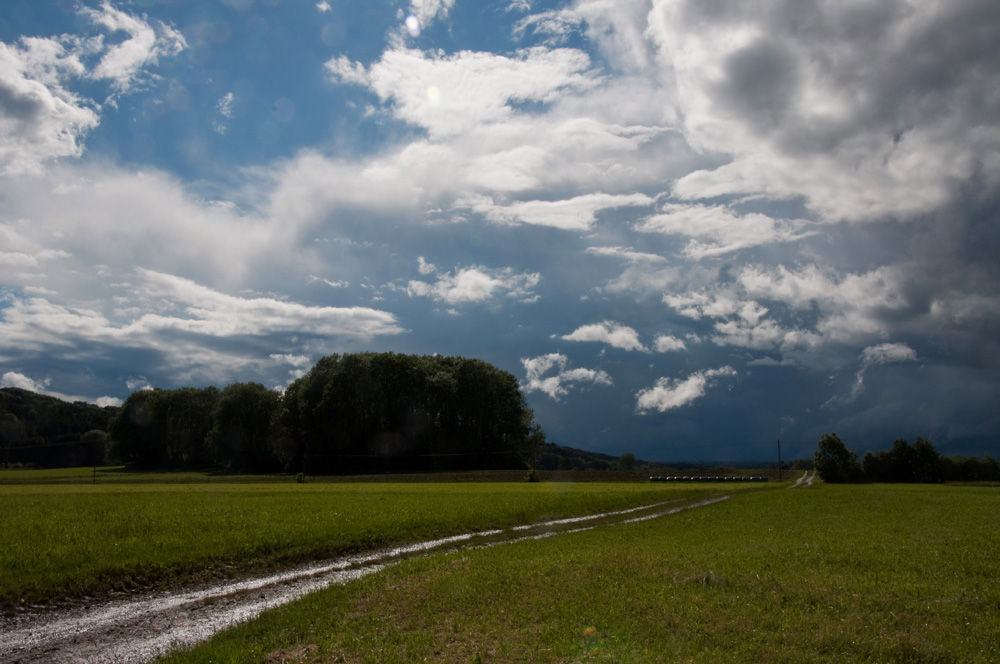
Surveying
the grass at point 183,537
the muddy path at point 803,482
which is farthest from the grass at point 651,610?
the muddy path at point 803,482

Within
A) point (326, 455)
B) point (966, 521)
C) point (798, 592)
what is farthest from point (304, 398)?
point (798, 592)

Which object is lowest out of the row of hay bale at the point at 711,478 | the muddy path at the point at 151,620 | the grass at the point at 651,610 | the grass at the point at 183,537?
the row of hay bale at the point at 711,478

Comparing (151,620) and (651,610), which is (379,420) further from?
(651,610)

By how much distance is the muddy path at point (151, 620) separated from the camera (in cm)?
1252

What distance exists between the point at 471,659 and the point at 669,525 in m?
21.7

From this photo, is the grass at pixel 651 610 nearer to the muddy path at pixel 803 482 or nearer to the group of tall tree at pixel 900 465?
the muddy path at pixel 803 482

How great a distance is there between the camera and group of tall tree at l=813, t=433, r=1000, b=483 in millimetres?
125938

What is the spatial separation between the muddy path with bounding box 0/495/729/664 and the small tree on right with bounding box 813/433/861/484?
419 ft

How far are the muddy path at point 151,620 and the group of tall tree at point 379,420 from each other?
351 ft

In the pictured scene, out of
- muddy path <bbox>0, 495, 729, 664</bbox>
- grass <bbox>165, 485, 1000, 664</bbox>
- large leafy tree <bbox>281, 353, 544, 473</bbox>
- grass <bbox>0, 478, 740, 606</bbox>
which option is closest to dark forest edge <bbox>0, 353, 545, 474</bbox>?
large leafy tree <bbox>281, 353, 544, 473</bbox>

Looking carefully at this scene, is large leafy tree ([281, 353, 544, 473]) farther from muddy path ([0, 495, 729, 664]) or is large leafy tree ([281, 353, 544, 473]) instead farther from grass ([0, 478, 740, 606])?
muddy path ([0, 495, 729, 664])

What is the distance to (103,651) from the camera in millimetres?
12523

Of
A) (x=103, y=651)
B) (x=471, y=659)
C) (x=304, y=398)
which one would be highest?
(x=304, y=398)

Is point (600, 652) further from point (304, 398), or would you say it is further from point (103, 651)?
point (304, 398)
